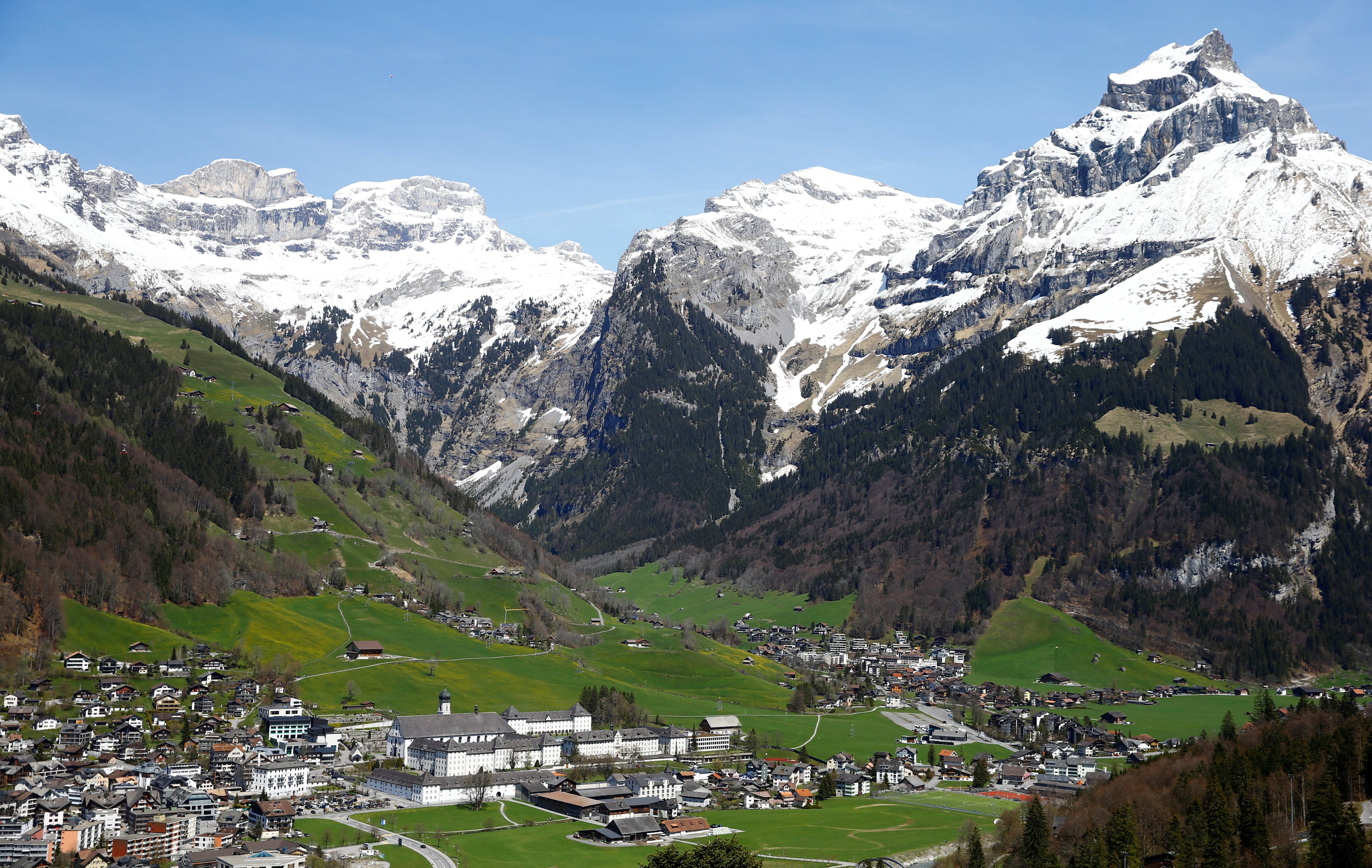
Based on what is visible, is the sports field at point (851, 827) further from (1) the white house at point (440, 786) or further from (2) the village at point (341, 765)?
(1) the white house at point (440, 786)

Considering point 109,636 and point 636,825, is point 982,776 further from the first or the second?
point 109,636

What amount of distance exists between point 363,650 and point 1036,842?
116163 mm

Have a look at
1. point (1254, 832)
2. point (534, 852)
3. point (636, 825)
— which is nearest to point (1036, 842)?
point (1254, 832)

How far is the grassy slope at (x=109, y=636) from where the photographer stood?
527 feet

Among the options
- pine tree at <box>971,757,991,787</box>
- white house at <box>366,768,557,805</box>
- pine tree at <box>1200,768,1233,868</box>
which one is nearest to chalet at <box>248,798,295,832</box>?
white house at <box>366,768,557,805</box>

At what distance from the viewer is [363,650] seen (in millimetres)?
188000

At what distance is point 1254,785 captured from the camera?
4092 inches

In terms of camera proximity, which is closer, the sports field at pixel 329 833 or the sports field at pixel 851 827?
the sports field at pixel 329 833

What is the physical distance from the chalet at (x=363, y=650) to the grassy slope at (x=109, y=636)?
24358mm

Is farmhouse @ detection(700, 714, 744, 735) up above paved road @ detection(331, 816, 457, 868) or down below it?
above

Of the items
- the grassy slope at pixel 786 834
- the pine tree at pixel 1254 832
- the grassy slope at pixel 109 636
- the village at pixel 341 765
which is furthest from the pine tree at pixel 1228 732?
the grassy slope at pixel 109 636

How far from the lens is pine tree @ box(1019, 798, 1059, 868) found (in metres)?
97.4

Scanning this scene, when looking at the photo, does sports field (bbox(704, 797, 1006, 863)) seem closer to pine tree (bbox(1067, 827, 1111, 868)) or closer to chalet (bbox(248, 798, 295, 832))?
pine tree (bbox(1067, 827, 1111, 868))

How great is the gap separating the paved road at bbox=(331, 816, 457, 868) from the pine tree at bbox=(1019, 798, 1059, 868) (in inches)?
1808
